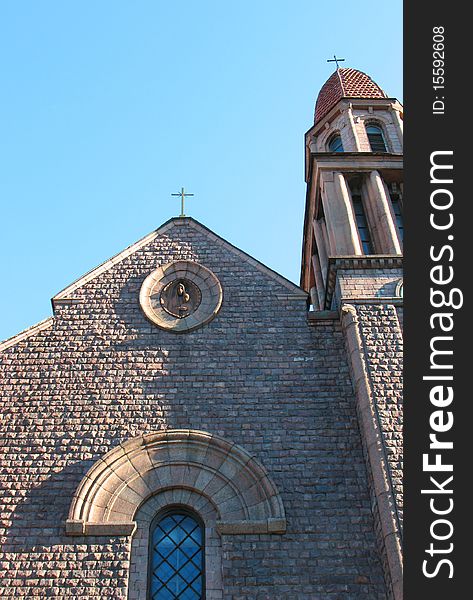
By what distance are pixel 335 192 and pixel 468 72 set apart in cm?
600

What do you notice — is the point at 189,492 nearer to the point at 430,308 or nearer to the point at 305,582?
the point at 305,582

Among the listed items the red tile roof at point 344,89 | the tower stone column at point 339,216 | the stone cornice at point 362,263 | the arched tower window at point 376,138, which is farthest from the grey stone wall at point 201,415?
the red tile roof at point 344,89

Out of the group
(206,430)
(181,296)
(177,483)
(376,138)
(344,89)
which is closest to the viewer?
(177,483)

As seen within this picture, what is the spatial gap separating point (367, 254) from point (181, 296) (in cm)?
421

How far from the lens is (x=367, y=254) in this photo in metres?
15.7

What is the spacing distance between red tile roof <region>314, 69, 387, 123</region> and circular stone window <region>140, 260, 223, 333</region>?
8174 millimetres

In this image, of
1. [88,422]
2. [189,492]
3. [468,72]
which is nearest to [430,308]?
[468,72]

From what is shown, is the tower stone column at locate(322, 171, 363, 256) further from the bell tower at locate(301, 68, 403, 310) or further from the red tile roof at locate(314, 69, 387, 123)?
the red tile roof at locate(314, 69, 387, 123)

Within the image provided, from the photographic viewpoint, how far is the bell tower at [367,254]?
11109 millimetres

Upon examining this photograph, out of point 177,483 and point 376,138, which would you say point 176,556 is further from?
point 376,138

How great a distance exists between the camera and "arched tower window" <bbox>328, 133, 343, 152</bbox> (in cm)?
1961

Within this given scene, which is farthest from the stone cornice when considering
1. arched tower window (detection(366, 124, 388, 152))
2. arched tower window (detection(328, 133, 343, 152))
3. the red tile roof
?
the red tile roof

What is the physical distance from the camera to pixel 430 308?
9828 mm

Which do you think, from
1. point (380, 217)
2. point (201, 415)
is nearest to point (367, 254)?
point (380, 217)
